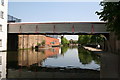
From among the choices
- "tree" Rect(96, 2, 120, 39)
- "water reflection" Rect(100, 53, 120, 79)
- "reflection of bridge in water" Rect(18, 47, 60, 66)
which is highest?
"tree" Rect(96, 2, 120, 39)

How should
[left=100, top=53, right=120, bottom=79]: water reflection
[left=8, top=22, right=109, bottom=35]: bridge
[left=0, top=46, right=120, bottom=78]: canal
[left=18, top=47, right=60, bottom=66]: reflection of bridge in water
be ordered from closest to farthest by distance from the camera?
1. [left=100, top=53, right=120, bottom=79]: water reflection
2. [left=0, top=46, right=120, bottom=78]: canal
3. [left=18, top=47, right=60, bottom=66]: reflection of bridge in water
4. [left=8, top=22, right=109, bottom=35]: bridge

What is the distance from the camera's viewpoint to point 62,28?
3262cm

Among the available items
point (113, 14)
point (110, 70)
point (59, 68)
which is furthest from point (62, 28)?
point (110, 70)

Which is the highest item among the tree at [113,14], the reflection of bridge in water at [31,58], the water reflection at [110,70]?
the tree at [113,14]

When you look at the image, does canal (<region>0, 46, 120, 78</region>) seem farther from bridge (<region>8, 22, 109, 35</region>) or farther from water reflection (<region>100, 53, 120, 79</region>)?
bridge (<region>8, 22, 109, 35</region>)

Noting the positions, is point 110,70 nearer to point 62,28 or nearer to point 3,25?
point 62,28

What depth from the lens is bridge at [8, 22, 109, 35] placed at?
3211 centimetres

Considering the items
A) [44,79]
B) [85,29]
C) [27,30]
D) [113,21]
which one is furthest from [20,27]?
[44,79]

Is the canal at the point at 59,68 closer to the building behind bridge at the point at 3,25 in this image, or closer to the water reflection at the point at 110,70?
the water reflection at the point at 110,70

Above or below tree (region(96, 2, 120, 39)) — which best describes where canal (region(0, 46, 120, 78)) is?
below

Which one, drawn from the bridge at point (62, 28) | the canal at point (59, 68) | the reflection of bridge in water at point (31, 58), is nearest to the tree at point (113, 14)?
the canal at point (59, 68)

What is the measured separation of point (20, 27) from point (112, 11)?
25.7 metres

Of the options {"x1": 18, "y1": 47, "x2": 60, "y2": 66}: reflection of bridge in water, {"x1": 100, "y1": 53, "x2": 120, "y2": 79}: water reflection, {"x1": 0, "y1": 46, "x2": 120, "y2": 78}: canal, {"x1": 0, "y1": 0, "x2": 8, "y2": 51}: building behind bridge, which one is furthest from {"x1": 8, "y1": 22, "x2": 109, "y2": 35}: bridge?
{"x1": 100, "y1": 53, "x2": 120, "y2": 79}: water reflection

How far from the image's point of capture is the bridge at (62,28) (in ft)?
105
